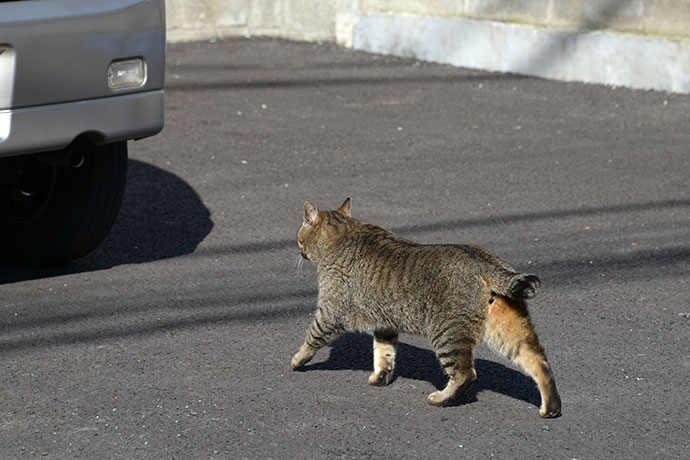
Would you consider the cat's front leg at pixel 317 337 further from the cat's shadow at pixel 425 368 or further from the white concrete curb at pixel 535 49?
the white concrete curb at pixel 535 49

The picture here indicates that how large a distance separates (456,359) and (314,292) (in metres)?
1.49

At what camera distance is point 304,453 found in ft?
11.0

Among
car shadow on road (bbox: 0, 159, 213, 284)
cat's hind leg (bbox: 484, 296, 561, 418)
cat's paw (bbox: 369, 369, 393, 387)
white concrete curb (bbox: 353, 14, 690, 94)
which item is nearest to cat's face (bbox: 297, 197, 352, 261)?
cat's paw (bbox: 369, 369, 393, 387)

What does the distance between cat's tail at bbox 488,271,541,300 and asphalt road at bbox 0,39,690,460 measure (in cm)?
48

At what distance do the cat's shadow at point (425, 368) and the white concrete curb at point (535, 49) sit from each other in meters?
6.40

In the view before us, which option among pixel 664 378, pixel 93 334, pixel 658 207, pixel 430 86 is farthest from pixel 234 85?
pixel 664 378

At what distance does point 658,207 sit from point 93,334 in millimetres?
3646

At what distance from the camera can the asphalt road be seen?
3.54m

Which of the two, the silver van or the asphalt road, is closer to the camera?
the asphalt road

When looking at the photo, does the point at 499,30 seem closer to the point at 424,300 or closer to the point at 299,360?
the point at 299,360

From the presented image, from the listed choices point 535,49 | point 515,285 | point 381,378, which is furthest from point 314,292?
point 535,49

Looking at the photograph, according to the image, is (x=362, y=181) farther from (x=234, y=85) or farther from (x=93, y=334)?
(x=234, y=85)

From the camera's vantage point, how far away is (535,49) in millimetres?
11031

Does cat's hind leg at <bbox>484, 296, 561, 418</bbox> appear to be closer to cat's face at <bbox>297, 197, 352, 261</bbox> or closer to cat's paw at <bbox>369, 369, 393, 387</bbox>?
cat's paw at <bbox>369, 369, 393, 387</bbox>
